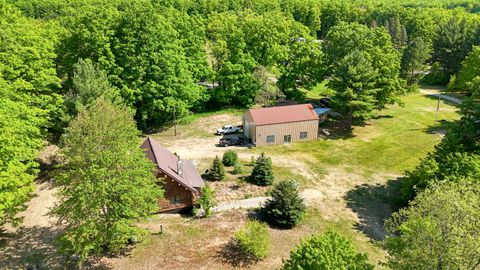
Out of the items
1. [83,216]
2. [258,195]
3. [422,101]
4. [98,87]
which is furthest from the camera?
[422,101]

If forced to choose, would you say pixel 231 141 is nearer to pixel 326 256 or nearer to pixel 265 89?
pixel 265 89

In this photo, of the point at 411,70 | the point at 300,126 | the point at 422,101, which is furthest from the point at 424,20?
the point at 300,126

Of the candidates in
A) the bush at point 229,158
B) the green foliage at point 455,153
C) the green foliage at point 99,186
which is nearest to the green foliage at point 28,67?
the green foliage at point 99,186

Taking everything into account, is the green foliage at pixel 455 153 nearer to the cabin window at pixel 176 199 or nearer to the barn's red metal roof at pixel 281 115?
the barn's red metal roof at pixel 281 115

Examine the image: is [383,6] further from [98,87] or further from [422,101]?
[98,87]

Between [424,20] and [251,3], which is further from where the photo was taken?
[251,3]

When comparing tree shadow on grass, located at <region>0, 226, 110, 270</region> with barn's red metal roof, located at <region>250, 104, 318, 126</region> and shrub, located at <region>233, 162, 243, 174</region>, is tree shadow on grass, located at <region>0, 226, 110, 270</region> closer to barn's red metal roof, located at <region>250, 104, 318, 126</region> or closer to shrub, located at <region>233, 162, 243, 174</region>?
shrub, located at <region>233, 162, 243, 174</region>

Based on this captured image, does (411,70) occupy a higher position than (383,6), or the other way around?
(383,6)
